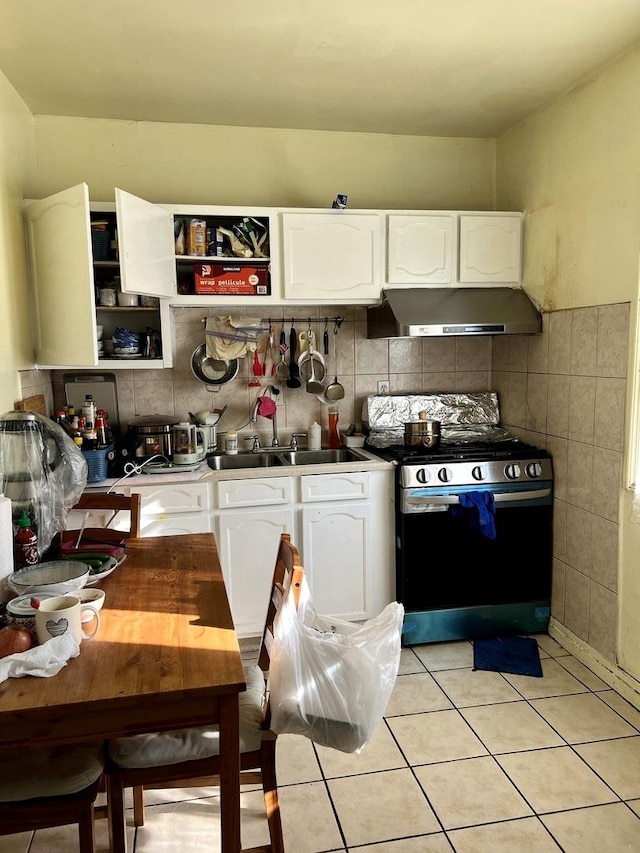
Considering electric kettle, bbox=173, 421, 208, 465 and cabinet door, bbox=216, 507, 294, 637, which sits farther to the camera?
electric kettle, bbox=173, 421, 208, 465

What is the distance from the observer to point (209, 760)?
5.28 feet

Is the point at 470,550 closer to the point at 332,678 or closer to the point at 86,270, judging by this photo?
the point at 332,678

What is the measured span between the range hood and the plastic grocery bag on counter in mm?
1811

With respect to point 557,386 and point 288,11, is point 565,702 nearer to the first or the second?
point 557,386

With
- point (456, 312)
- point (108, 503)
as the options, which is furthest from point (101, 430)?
point (456, 312)

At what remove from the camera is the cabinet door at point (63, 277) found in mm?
2574

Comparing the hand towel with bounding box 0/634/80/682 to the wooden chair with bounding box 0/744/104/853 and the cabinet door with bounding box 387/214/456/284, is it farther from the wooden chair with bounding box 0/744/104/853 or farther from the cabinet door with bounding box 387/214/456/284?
the cabinet door with bounding box 387/214/456/284

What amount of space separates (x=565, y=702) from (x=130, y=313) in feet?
8.62

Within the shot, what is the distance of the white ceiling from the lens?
7.31ft

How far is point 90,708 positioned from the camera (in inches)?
49.4

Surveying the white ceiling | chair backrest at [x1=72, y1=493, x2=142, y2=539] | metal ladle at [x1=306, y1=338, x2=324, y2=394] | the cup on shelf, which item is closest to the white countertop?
chair backrest at [x1=72, y1=493, x2=142, y2=539]

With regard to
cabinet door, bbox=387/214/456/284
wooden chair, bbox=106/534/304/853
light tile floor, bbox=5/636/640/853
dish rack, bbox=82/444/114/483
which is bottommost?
light tile floor, bbox=5/636/640/853

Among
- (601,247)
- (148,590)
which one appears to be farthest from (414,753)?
(601,247)

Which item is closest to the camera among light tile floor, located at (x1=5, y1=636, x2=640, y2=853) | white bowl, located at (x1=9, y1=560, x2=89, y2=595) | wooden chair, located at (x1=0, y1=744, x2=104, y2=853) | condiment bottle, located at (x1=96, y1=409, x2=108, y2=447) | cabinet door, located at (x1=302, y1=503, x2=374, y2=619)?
wooden chair, located at (x1=0, y1=744, x2=104, y2=853)
